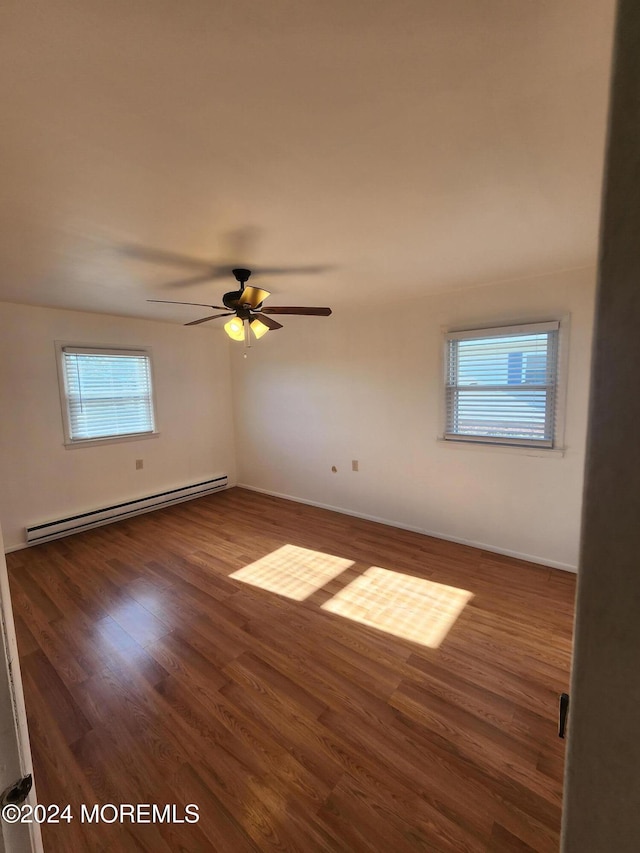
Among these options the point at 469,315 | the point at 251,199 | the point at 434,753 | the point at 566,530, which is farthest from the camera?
the point at 469,315

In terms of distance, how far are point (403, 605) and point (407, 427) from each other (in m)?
1.75

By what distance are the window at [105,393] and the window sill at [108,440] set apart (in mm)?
22

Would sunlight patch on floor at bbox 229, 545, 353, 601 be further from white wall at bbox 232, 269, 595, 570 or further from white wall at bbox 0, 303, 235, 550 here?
white wall at bbox 0, 303, 235, 550

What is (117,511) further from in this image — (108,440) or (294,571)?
(294,571)

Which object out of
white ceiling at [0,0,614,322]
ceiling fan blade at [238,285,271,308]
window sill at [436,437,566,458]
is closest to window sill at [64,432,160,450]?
white ceiling at [0,0,614,322]

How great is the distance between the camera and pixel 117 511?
13.5ft

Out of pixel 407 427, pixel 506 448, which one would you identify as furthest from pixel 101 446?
pixel 506 448

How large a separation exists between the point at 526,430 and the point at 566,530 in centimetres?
87

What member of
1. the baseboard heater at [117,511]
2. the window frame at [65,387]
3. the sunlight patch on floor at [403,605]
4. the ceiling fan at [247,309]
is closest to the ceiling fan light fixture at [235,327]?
the ceiling fan at [247,309]

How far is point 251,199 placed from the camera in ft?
5.47

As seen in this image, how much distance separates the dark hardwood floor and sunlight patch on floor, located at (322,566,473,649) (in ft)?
0.04

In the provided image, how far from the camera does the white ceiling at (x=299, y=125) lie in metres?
0.90

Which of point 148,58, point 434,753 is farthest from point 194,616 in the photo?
point 148,58

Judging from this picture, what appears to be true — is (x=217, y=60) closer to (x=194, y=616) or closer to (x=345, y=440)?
(x=194, y=616)
